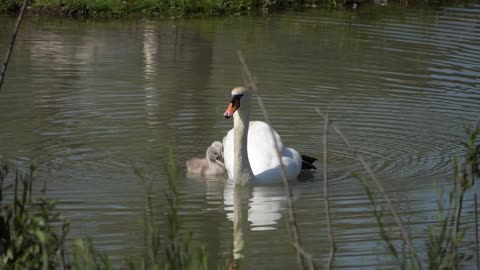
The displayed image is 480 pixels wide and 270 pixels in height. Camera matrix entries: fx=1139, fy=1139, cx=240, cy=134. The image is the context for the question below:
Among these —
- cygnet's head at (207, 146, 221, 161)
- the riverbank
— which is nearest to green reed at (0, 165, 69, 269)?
cygnet's head at (207, 146, 221, 161)

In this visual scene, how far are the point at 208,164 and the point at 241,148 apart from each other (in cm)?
47

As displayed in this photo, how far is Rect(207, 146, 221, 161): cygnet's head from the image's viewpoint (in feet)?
36.7

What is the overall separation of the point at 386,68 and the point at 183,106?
142 inches

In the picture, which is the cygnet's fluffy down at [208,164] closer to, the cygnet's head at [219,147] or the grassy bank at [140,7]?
the cygnet's head at [219,147]

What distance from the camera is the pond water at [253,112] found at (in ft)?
29.6

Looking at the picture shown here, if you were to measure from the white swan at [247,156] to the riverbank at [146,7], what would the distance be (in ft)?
28.0

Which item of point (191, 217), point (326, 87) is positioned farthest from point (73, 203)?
point (326, 87)

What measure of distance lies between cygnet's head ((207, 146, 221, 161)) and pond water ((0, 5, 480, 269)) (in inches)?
11.0

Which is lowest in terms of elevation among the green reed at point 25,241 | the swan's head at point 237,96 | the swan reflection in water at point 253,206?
the swan reflection in water at point 253,206

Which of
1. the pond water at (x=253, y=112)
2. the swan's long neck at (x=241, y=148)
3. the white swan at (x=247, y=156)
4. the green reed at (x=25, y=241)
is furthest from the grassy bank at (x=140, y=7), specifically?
the green reed at (x=25, y=241)

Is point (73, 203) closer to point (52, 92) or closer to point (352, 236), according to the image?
point (352, 236)

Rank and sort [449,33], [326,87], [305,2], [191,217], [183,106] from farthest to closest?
[305,2]
[449,33]
[326,87]
[183,106]
[191,217]

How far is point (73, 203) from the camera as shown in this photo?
31.2 feet

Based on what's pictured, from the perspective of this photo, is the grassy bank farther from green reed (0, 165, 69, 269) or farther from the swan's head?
green reed (0, 165, 69, 269)
